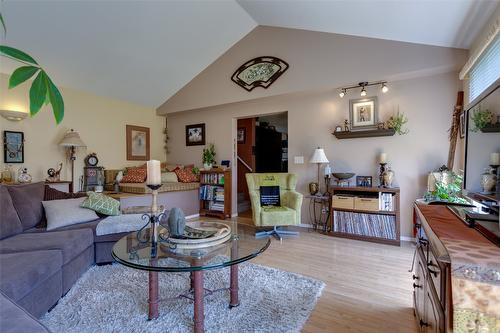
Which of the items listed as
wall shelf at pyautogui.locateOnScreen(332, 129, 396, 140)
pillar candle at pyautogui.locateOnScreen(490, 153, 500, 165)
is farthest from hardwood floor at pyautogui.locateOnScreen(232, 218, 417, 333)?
wall shelf at pyautogui.locateOnScreen(332, 129, 396, 140)

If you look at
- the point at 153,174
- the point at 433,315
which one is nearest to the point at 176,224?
the point at 153,174

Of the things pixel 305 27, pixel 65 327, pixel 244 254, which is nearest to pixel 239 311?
pixel 244 254

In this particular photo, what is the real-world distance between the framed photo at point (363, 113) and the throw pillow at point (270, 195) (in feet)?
4.91

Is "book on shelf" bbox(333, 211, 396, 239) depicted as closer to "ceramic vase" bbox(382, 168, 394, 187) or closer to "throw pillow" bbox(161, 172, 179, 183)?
"ceramic vase" bbox(382, 168, 394, 187)

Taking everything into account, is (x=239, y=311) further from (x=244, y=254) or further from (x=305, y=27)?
(x=305, y=27)

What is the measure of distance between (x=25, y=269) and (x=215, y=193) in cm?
342

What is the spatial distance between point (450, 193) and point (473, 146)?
1314mm

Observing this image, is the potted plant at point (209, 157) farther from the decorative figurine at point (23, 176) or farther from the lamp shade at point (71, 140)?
the decorative figurine at point (23, 176)

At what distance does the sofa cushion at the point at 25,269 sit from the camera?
1385 mm

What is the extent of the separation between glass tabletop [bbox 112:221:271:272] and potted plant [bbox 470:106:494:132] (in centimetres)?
144

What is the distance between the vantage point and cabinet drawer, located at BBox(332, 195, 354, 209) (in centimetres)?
341

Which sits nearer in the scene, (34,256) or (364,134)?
(34,256)

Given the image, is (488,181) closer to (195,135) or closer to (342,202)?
(342,202)

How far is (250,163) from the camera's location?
18.6ft
